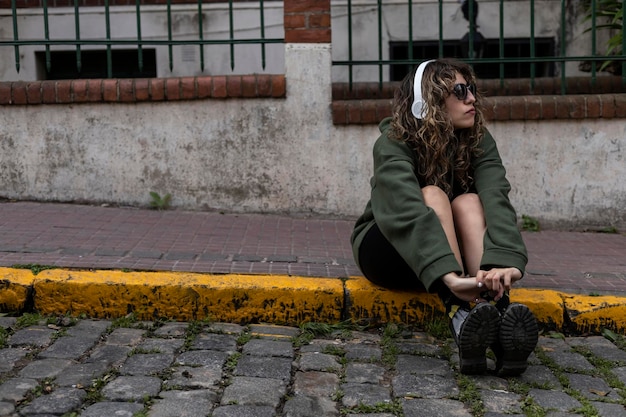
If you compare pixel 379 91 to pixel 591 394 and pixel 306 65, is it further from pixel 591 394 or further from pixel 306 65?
pixel 591 394

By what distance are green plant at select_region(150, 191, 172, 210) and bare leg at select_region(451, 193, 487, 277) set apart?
276 cm

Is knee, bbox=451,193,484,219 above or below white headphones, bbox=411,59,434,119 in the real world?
below

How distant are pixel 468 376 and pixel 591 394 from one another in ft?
1.49

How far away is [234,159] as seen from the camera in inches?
230

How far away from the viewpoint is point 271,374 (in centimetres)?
321

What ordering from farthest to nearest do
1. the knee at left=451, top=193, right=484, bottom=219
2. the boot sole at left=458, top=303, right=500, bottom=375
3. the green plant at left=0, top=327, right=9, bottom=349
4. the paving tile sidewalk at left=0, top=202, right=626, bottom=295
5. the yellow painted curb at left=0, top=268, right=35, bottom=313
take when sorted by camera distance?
1. the paving tile sidewalk at left=0, top=202, right=626, bottom=295
2. the yellow painted curb at left=0, top=268, right=35, bottom=313
3. the knee at left=451, top=193, right=484, bottom=219
4. the green plant at left=0, top=327, right=9, bottom=349
5. the boot sole at left=458, top=303, right=500, bottom=375

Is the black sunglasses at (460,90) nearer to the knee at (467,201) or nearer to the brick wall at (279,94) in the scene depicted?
the knee at (467,201)

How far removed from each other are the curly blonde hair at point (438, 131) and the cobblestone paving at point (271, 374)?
736mm

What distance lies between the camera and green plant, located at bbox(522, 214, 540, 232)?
19.1 ft

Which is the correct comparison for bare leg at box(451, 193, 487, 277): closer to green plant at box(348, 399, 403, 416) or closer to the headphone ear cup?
the headphone ear cup

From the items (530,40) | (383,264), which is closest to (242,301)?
(383,264)

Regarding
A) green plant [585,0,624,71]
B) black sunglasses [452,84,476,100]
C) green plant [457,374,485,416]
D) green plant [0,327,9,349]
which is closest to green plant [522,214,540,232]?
green plant [585,0,624,71]

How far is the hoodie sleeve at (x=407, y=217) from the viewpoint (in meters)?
3.30

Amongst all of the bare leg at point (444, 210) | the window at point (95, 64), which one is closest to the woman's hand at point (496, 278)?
the bare leg at point (444, 210)
